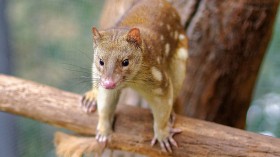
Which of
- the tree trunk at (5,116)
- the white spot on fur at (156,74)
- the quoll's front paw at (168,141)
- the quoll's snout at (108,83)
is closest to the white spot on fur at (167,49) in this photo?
the white spot on fur at (156,74)

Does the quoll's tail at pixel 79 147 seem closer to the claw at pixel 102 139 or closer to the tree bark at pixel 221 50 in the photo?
the claw at pixel 102 139

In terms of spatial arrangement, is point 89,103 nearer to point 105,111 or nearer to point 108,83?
point 105,111

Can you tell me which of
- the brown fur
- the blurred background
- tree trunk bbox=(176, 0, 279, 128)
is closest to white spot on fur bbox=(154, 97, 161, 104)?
the brown fur

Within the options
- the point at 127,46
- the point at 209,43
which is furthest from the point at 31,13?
the point at 127,46

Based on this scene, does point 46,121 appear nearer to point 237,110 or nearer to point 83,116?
point 83,116

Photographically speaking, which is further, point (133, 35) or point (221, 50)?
point (221, 50)

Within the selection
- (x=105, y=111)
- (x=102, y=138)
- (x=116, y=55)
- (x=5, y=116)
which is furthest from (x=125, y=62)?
(x=5, y=116)
